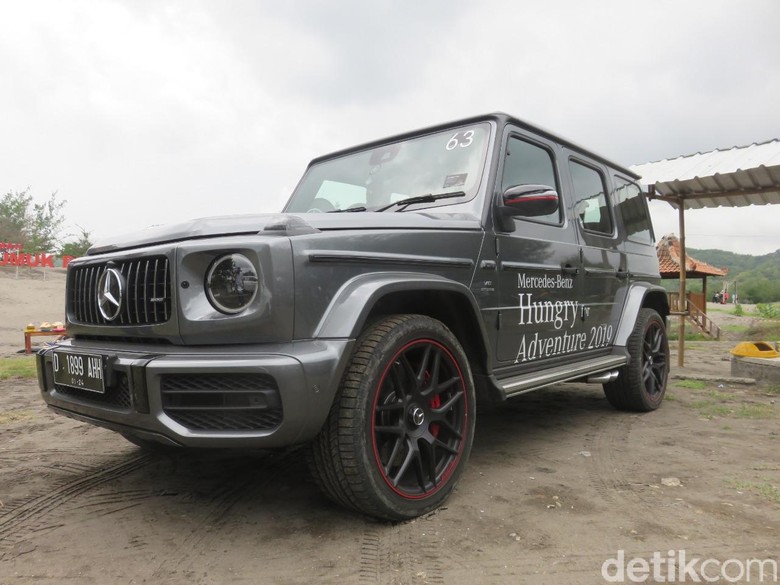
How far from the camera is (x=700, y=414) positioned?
4496 millimetres

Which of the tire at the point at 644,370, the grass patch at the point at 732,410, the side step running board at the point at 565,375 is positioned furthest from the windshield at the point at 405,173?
the grass patch at the point at 732,410

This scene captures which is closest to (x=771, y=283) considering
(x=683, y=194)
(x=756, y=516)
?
(x=683, y=194)

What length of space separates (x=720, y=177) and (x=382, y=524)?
5.92 m

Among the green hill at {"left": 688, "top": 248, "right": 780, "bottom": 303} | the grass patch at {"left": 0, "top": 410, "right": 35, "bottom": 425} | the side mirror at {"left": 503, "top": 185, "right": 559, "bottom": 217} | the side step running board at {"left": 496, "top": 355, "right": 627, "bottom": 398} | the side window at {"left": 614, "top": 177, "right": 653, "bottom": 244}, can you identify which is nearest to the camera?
the side mirror at {"left": 503, "top": 185, "right": 559, "bottom": 217}

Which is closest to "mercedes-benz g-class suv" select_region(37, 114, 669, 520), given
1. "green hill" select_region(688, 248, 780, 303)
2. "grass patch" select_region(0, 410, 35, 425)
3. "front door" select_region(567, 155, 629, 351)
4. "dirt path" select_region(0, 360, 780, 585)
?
"dirt path" select_region(0, 360, 780, 585)

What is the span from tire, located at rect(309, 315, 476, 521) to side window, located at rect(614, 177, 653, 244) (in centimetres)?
284

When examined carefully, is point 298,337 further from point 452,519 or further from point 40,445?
point 40,445

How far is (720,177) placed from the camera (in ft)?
20.1

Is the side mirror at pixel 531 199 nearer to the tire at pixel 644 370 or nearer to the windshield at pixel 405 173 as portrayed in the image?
the windshield at pixel 405 173

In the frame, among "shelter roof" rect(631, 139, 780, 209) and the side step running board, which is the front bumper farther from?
"shelter roof" rect(631, 139, 780, 209)

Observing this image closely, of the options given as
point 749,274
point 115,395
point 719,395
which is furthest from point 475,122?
point 749,274

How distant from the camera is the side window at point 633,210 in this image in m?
4.61

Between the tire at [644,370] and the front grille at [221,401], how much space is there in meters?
3.33

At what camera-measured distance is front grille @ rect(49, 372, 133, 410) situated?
205 centimetres
